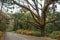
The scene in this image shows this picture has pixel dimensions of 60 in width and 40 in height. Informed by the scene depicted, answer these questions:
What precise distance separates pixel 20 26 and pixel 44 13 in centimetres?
2105

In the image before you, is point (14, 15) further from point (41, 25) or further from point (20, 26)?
point (20, 26)

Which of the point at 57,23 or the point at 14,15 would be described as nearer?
the point at 14,15

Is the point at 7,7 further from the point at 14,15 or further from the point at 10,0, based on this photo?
the point at 14,15

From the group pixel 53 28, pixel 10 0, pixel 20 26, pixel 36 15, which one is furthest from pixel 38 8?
pixel 20 26

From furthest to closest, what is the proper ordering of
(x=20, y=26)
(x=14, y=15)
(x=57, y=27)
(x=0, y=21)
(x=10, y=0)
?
1. (x=20, y=26)
2. (x=57, y=27)
3. (x=14, y=15)
4. (x=0, y=21)
5. (x=10, y=0)

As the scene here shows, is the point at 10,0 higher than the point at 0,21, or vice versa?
the point at 10,0

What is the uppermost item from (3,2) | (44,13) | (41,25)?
(3,2)

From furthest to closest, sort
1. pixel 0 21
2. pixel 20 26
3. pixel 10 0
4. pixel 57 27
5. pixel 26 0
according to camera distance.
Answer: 1. pixel 20 26
2. pixel 57 27
3. pixel 0 21
4. pixel 26 0
5. pixel 10 0

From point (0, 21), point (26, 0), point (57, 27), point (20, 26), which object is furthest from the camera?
point (20, 26)

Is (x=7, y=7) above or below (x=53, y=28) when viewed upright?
above

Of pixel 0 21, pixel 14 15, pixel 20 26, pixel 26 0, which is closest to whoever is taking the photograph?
pixel 26 0

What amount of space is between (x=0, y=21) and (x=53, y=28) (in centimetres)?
1167

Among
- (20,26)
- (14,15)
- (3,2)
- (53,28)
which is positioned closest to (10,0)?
(3,2)

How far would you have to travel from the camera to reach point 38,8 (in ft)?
108
